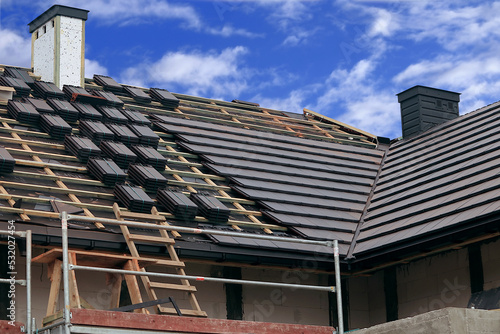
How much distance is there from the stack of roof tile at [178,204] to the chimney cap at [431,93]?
328 inches

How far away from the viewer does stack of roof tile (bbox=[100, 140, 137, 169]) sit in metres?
13.8

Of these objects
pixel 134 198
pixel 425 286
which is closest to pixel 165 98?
pixel 134 198

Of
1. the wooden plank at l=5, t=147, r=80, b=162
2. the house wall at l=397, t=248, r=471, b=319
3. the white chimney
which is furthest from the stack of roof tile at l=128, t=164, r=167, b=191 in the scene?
the house wall at l=397, t=248, r=471, b=319

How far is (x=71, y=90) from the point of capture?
16.0 metres

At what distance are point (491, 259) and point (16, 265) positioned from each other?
6.67 m

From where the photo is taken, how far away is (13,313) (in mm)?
10484

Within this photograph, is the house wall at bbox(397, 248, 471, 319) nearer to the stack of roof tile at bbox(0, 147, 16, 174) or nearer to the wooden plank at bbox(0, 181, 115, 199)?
the wooden plank at bbox(0, 181, 115, 199)

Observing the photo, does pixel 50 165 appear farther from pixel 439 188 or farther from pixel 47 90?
pixel 439 188

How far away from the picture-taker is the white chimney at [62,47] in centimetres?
1686

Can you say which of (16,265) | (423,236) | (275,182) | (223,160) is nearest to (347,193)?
(275,182)

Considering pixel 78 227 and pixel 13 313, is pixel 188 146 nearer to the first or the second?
pixel 78 227

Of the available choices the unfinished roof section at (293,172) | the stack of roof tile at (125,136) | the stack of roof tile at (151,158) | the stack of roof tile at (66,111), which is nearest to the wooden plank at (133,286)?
the unfinished roof section at (293,172)

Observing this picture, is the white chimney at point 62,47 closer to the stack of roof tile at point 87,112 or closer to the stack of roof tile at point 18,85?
the stack of roof tile at point 18,85

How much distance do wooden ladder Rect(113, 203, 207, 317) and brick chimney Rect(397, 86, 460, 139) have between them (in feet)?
29.0
